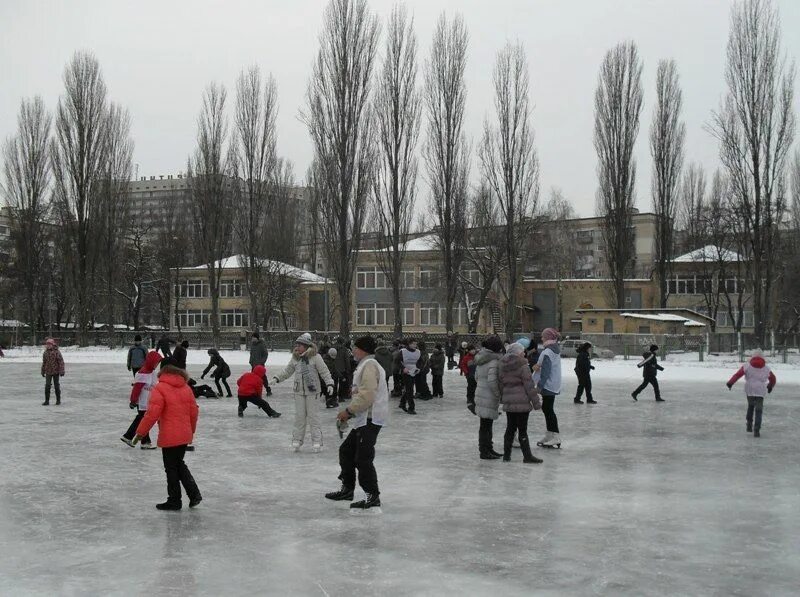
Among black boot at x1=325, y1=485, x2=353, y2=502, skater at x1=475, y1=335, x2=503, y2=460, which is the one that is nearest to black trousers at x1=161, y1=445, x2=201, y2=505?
black boot at x1=325, y1=485, x2=353, y2=502

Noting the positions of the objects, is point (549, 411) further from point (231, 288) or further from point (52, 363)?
point (231, 288)

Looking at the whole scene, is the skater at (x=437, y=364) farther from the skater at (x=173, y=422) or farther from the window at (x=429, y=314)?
the window at (x=429, y=314)

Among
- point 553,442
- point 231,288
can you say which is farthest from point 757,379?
point 231,288

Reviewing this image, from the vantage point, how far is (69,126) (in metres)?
45.2

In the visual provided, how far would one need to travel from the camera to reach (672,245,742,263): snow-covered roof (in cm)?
5266

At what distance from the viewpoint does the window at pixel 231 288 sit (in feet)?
204

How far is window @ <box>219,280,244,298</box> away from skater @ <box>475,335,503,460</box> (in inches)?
2099

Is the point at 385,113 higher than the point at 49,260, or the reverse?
the point at 385,113

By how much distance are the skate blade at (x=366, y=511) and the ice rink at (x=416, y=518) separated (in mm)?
82

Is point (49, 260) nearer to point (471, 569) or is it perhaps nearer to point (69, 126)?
point (69, 126)

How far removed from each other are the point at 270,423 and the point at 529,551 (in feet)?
29.5

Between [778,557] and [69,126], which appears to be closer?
[778,557]

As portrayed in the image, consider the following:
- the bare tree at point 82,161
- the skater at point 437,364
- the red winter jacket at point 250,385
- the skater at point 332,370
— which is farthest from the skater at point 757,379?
the bare tree at point 82,161

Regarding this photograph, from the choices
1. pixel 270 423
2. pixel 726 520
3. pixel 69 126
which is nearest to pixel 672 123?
pixel 69 126
